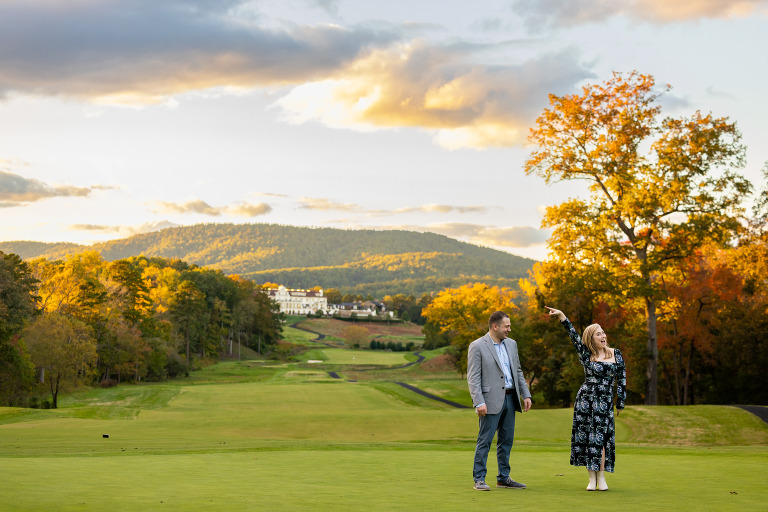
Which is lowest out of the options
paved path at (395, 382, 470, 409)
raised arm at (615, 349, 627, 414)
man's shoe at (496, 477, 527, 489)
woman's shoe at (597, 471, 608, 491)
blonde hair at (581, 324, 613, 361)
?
paved path at (395, 382, 470, 409)

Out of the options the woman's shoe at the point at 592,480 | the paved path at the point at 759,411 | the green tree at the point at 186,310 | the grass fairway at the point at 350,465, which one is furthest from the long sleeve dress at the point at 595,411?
the green tree at the point at 186,310

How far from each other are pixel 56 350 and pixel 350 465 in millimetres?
37361

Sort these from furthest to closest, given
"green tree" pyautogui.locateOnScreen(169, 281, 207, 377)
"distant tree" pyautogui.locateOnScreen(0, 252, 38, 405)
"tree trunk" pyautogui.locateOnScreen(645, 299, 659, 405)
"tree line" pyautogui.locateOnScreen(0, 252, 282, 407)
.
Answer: "green tree" pyautogui.locateOnScreen(169, 281, 207, 377), "tree line" pyautogui.locateOnScreen(0, 252, 282, 407), "distant tree" pyautogui.locateOnScreen(0, 252, 38, 405), "tree trunk" pyautogui.locateOnScreen(645, 299, 659, 405)

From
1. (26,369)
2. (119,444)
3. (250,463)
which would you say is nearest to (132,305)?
(26,369)

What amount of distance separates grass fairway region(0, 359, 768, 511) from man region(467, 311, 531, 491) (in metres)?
0.55

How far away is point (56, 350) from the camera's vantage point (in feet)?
146

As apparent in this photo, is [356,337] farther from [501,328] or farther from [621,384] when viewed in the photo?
[501,328]

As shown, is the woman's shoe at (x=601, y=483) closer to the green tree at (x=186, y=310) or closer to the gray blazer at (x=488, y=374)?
the gray blazer at (x=488, y=374)

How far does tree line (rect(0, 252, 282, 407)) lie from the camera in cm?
4494

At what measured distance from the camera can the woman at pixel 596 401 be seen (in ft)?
31.0

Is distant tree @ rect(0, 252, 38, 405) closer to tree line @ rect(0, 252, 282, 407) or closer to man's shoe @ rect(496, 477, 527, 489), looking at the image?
tree line @ rect(0, 252, 282, 407)

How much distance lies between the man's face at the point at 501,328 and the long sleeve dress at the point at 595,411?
0.87m

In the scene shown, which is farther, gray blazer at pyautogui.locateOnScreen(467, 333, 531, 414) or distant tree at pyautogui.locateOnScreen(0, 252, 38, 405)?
distant tree at pyautogui.locateOnScreen(0, 252, 38, 405)

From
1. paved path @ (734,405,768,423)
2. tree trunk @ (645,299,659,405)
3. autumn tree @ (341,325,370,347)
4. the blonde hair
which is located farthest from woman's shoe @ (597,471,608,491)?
autumn tree @ (341,325,370,347)
